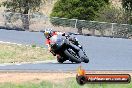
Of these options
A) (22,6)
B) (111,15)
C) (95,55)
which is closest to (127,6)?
(111,15)

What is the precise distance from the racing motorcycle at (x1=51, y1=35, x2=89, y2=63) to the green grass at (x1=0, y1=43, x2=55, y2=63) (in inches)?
101

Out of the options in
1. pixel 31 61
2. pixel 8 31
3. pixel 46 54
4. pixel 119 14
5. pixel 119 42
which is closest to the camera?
pixel 31 61

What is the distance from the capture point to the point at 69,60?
2069 centimetres

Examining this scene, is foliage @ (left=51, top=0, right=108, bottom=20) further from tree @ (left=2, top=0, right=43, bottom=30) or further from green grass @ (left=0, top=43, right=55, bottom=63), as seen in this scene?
green grass @ (left=0, top=43, right=55, bottom=63)

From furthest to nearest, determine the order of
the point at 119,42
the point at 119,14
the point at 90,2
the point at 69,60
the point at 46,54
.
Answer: the point at 90,2
the point at 119,14
the point at 119,42
the point at 46,54
the point at 69,60

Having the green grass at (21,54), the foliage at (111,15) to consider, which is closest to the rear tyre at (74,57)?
the green grass at (21,54)

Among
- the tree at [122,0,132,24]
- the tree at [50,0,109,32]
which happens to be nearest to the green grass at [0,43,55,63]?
the tree at [122,0,132,24]

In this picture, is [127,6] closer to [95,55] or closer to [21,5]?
[21,5]

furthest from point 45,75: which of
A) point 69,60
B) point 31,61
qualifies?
point 31,61

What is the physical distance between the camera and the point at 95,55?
84.7 feet

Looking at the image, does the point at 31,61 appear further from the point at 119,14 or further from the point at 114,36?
the point at 119,14

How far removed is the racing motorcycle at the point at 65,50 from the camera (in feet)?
64.3

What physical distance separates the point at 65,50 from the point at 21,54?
213 inches

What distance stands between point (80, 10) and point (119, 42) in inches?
583
